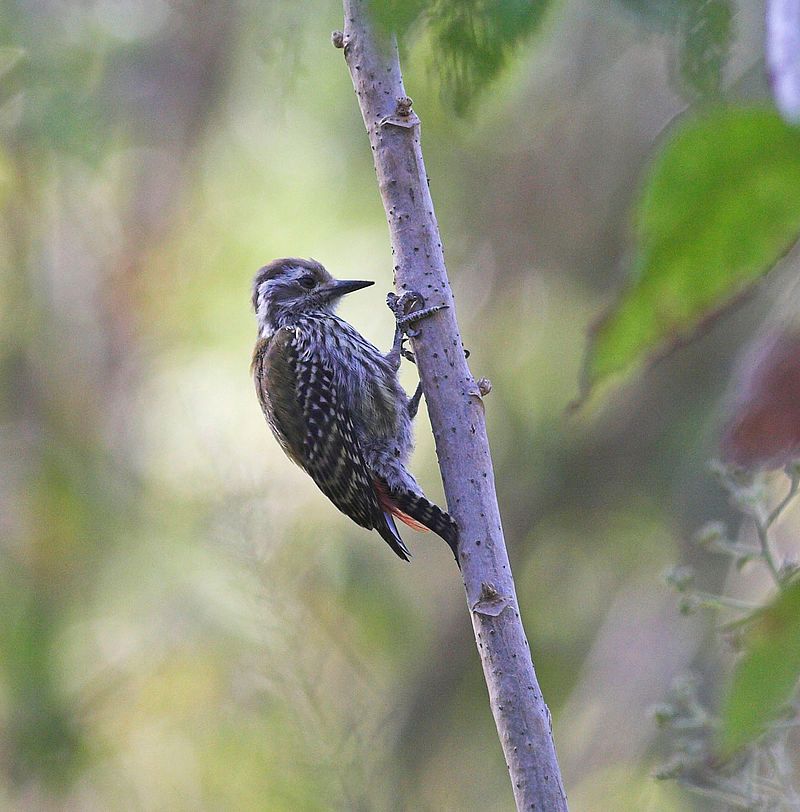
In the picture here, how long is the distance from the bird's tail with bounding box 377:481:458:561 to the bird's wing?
53 mm

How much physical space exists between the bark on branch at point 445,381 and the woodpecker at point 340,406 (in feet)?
4.06

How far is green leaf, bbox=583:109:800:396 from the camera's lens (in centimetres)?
53

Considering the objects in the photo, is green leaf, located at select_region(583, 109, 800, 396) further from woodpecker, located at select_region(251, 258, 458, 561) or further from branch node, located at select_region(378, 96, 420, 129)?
woodpecker, located at select_region(251, 258, 458, 561)

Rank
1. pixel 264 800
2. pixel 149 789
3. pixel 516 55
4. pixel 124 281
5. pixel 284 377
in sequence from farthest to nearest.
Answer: pixel 124 281, pixel 149 789, pixel 264 800, pixel 284 377, pixel 516 55

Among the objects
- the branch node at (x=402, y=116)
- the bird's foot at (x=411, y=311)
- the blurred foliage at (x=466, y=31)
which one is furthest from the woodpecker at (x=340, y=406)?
the blurred foliage at (x=466, y=31)

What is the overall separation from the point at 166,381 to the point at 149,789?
2.66 meters

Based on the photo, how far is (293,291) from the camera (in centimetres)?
520

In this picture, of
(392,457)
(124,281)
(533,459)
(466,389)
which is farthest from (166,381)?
(466,389)

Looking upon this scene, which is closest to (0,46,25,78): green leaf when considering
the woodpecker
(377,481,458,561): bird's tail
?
the woodpecker

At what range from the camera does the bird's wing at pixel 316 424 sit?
14.0ft

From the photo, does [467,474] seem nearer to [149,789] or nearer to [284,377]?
[284,377]

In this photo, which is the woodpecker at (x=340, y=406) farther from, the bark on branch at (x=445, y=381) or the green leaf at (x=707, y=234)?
the green leaf at (x=707, y=234)

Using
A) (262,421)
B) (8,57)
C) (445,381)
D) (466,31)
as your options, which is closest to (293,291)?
(262,421)

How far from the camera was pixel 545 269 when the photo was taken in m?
7.29
